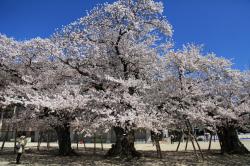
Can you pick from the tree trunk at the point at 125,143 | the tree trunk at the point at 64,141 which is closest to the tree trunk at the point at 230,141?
the tree trunk at the point at 125,143

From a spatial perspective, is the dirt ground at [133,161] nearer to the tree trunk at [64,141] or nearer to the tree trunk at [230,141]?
the tree trunk at [64,141]

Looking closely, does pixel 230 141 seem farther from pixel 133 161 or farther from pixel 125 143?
pixel 133 161

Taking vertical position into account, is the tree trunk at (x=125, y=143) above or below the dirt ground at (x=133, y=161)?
above

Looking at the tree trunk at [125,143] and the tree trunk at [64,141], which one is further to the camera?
the tree trunk at [64,141]

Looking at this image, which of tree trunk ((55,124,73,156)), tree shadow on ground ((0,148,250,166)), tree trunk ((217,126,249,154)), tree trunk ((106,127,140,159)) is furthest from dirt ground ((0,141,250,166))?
tree trunk ((217,126,249,154))

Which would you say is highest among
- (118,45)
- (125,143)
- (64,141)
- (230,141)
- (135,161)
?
Answer: (118,45)

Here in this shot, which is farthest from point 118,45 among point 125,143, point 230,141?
point 230,141

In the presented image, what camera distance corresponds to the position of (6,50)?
23.3m

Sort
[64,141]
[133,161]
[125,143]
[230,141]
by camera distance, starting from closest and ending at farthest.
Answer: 1. [133,161]
2. [125,143]
3. [64,141]
4. [230,141]

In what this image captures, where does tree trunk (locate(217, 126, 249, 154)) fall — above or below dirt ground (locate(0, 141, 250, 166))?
above

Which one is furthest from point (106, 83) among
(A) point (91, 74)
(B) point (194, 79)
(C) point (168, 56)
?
(B) point (194, 79)

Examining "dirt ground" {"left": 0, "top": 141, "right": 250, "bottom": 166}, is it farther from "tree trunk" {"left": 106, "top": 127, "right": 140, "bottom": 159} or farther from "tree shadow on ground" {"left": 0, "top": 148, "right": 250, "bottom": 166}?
"tree trunk" {"left": 106, "top": 127, "right": 140, "bottom": 159}

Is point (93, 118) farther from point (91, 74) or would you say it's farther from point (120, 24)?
point (120, 24)

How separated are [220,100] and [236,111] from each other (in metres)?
1.37
